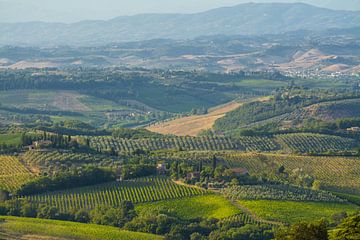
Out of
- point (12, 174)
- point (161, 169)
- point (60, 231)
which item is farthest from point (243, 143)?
point (60, 231)

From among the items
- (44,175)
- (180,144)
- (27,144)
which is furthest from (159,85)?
(44,175)

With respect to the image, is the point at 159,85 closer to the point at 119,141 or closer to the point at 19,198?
the point at 119,141

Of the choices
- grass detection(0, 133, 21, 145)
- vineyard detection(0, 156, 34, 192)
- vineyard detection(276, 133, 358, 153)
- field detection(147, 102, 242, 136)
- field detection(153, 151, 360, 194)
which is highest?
vineyard detection(0, 156, 34, 192)

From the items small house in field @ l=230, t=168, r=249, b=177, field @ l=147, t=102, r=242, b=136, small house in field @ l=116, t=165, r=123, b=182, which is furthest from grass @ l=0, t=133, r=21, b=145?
field @ l=147, t=102, r=242, b=136

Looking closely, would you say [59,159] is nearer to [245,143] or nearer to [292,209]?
[292,209]

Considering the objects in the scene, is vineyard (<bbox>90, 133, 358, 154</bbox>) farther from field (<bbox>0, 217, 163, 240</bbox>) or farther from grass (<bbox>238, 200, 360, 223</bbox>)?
field (<bbox>0, 217, 163, 240</bbox>)
